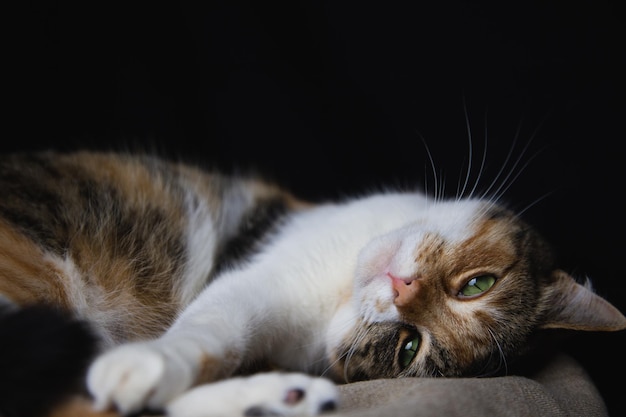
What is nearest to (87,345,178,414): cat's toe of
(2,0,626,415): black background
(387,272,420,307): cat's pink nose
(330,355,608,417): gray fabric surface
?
(330,355,608,417): gray fabric surface

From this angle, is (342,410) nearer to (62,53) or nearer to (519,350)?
(519,350)

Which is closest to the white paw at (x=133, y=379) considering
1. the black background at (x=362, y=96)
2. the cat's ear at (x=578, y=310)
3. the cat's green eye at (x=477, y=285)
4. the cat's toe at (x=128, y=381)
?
the cat's toe at (x=128, y=381)

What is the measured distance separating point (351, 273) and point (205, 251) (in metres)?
0.38

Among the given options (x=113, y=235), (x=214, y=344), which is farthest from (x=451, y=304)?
(x=113, y=235)

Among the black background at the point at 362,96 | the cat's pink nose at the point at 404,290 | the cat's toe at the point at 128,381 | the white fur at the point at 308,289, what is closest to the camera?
the cat's toe at the point at 128,381

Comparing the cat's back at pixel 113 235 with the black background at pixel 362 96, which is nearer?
the cat's back at pixel 113 235

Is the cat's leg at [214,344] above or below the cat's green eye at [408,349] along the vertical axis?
above

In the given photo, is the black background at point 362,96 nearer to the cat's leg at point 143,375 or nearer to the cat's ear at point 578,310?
the cat's ear at point 578,310

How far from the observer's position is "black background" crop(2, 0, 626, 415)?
170 centimetres

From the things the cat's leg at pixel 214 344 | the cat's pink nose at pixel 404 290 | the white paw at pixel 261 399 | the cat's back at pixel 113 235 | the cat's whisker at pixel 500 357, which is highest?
the cat's back at pixel 113 235

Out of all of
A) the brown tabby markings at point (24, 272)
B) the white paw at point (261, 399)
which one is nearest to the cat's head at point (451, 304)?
the white paw at point (261, 399)

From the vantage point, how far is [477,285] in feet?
4.05

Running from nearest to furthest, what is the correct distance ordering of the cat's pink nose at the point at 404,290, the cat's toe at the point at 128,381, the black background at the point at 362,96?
the cat's toe at the point at 128,381 < the cat's pink nose at the point at 404,290 < the black background at the point at 362,96

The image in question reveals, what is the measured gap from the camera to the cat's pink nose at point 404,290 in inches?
45.8
